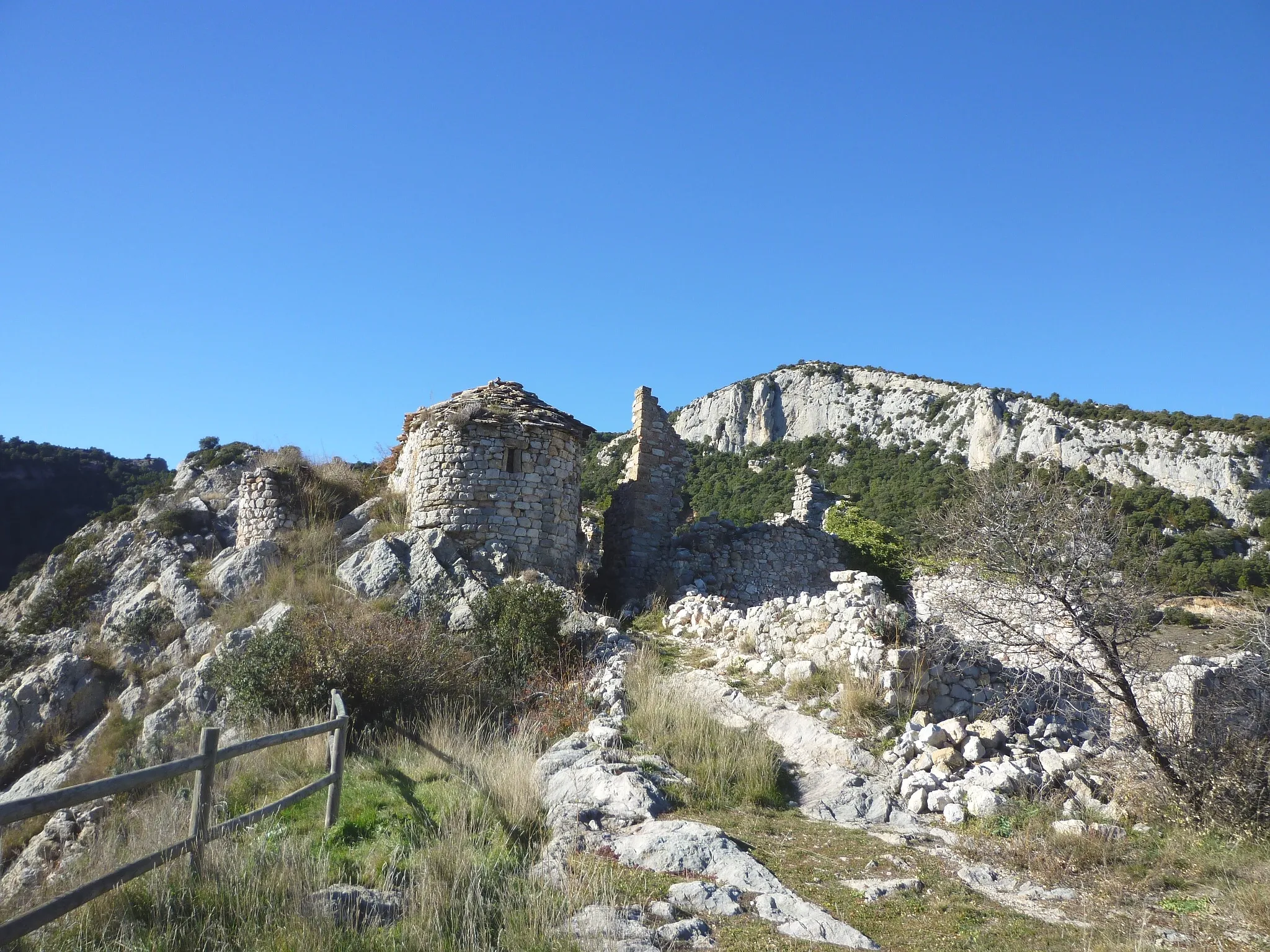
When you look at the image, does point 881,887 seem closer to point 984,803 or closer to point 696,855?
point 696,855

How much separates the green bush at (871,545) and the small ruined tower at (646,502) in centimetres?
462

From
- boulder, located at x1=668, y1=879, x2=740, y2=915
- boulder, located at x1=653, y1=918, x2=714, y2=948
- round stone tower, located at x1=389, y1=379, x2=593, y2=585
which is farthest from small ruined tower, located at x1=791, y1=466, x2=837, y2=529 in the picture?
boulder, located at x1=653, y1=918, x2=714, y2=948

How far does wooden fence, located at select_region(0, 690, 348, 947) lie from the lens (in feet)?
11.0

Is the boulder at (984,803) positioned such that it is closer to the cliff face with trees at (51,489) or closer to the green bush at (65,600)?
the green bush at (65,600)

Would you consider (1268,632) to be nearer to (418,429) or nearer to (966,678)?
(966,678)

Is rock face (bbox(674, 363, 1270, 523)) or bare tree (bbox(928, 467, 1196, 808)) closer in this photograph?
bare tree (bbox(928, 467, 1196, 808))

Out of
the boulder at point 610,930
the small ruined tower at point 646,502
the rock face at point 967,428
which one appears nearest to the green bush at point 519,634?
the small ruined tower at point 646,502

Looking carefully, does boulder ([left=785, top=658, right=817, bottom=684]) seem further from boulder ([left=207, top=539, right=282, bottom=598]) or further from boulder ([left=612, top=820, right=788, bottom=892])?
boulder ([left=207, top=539, right=282, bottom=598])

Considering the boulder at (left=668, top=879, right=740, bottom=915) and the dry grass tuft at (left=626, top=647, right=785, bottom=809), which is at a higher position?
the dry grass tuft at (left=626, top=647, right=785, bottom=809)

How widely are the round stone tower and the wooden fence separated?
6739mm

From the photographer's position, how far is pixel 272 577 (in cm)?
1363

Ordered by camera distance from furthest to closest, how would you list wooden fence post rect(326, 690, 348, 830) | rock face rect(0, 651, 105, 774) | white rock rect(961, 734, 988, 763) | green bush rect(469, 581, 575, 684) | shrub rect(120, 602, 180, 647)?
shrub rect(120, 602, 180, 647) < rock face rect(0, 651, 105, 774) < green bush rect(469, 581, 575, 684) < white rock rect(961, 734, 988, 763) < wooden fence post rect(326, 690, 348, 830)

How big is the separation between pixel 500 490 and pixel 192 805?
8.81 meters

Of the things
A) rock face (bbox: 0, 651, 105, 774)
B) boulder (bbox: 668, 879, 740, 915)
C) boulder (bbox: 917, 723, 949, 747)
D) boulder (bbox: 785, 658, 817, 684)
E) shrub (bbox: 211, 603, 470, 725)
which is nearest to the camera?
boulder (bbox: 668, 879, 740, 915)
